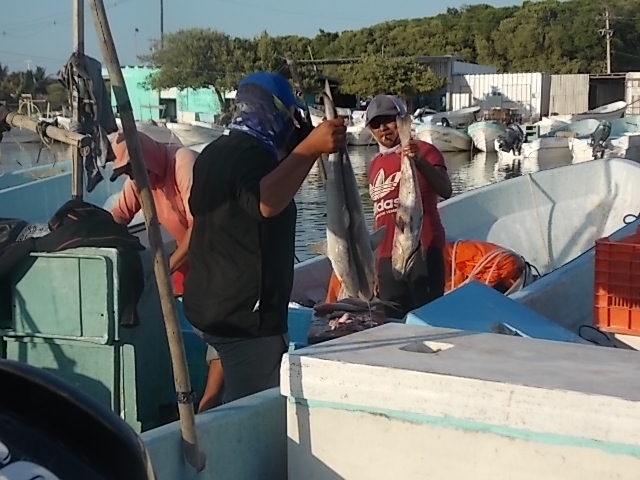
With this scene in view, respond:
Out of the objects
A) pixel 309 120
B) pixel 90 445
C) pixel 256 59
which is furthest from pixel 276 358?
pixel 256 59

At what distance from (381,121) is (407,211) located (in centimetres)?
60

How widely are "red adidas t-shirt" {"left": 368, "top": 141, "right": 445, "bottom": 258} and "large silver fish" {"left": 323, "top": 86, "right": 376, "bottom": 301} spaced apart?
3.31 ft

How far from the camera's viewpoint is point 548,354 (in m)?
2.68

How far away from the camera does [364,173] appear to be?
92.2ft

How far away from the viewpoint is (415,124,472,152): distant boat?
38722 millimetres

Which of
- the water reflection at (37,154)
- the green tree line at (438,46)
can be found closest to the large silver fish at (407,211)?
the water reflection at (37,154)

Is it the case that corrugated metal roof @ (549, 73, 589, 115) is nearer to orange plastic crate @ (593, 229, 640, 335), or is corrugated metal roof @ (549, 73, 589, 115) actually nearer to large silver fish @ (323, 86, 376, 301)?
orange plastic crate @ (593, 229, 640, 335)

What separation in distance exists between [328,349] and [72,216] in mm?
1652

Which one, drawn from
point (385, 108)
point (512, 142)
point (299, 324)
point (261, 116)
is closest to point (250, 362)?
point (261, 116)

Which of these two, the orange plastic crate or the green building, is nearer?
the orange plastic crate

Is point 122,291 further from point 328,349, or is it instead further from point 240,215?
point 328,349

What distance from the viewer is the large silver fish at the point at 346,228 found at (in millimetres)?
4109

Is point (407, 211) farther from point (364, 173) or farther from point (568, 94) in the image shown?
point (568, 94)

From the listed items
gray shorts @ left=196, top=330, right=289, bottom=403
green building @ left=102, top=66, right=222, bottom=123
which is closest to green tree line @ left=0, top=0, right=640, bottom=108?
green building @ left=102, top=66, right=222, bottom=123
